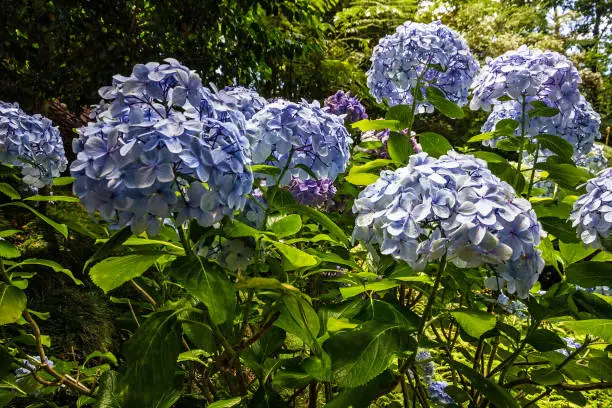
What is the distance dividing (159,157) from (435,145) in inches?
42.9

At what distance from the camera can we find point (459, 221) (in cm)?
84

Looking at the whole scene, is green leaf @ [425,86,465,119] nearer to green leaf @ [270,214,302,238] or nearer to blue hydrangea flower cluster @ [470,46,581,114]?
blue hydrangea flower cluster @ [470,46,581,114]

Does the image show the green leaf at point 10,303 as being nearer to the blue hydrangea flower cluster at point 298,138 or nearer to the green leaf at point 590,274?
the blue hydrangea flower cluster at point 298,138

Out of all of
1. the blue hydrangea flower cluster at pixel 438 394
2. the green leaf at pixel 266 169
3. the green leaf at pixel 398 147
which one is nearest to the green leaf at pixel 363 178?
the green leaf at pixel 398 147

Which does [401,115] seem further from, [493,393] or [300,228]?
[493,393]

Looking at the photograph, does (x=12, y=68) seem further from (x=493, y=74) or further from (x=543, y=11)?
(x=543, y=11)

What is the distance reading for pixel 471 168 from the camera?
37.6 inches

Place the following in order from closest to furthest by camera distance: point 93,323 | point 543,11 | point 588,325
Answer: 1. point 588,325
2. point 93,323
3. point 543,11

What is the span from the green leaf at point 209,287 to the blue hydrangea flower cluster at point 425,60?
1255mm

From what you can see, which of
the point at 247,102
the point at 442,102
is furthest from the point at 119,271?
the point at 442,102

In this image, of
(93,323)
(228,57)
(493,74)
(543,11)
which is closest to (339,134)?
(493,74)

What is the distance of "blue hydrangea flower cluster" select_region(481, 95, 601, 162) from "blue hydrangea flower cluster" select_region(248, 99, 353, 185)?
80 cm

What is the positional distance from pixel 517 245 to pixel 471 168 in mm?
174

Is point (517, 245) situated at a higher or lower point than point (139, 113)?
lower
